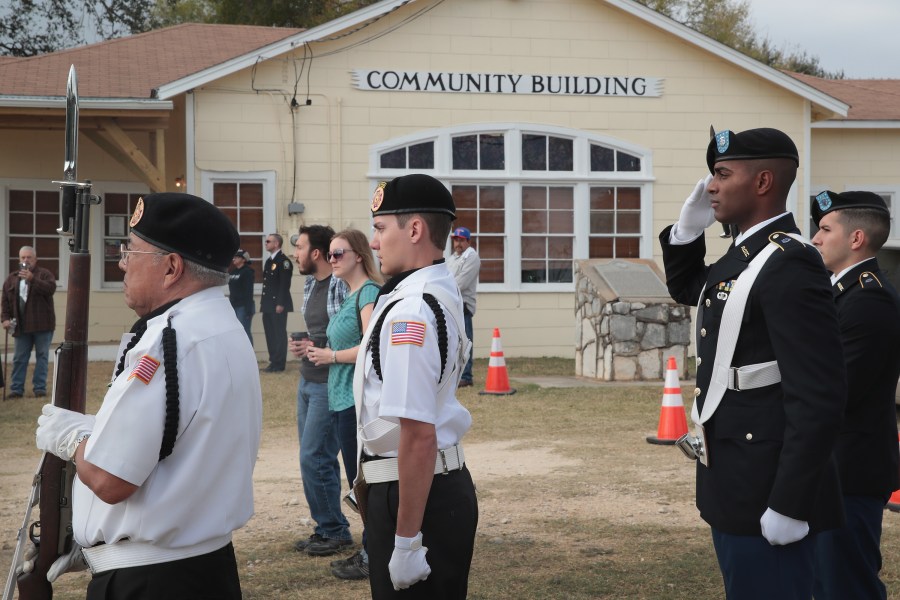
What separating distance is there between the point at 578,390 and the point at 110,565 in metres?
11.4

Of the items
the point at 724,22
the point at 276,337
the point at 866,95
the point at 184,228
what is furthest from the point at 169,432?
the point at 724,22

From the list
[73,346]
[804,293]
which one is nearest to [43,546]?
[73,346]

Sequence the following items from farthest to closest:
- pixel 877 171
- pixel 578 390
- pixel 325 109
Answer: pixel 877 171
pixel 325 109
pixel 578 390

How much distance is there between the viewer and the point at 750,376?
10.9ft

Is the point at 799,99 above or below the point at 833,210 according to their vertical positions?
above

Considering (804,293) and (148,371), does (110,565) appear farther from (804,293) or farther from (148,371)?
(804,293)

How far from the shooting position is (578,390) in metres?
14.0

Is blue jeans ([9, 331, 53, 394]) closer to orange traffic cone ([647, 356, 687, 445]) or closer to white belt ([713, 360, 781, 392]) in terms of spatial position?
orange traffic cone ([647, 356, 687, 445])

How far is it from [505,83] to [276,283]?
206 inches

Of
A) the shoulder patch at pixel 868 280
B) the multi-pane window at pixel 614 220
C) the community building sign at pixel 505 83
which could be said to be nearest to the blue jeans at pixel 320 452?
the shoulder patch at pixel 868 280

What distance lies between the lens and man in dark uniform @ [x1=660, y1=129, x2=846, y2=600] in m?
3.17

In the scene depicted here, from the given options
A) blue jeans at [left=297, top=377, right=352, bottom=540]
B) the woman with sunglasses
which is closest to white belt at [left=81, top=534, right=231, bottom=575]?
the woman with sunglasses

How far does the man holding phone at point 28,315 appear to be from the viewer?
14.0 metres

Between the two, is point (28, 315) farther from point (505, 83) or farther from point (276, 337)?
point (505, 83)
